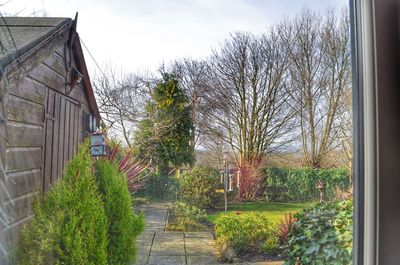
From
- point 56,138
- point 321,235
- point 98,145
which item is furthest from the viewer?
point 321,235

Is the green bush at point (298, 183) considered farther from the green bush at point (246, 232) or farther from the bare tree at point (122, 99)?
the bare tree at point (122, 99)

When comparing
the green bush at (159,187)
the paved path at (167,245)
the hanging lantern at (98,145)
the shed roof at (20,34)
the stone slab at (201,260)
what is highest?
the shed roof at (20,34)

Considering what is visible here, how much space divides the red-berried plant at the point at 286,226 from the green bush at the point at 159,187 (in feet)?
1.39

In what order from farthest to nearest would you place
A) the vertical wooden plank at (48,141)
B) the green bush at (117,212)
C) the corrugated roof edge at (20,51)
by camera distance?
the green bush at (117,212), the vertical wooden plank at (48,141), the corrugated roof edge at (20,51)

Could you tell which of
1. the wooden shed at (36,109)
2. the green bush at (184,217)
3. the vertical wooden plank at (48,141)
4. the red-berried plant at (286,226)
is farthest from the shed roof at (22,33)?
the red-berried plant at (286,226)

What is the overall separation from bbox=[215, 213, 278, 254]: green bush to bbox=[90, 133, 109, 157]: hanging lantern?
1.59ft

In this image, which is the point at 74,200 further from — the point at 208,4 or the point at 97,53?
the point at 208,4

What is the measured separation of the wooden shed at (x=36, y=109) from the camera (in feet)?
2.26

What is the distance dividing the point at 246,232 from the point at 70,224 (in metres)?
0.62

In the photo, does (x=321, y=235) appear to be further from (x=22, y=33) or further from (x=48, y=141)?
(x=22, y=33)

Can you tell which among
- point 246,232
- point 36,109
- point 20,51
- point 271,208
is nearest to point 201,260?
point 246,232

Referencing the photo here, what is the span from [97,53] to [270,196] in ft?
2.66

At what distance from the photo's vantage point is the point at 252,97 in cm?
106

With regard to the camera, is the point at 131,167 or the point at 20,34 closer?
the point at 20,34
